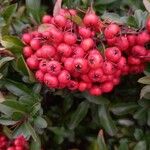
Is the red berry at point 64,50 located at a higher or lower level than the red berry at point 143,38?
higher

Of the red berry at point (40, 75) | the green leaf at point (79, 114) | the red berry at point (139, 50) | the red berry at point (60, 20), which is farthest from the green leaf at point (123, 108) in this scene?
the red berry at point (60, 20)

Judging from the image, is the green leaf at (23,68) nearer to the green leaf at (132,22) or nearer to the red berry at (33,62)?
the red berry at (33,62)

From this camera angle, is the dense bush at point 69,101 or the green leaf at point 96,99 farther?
the green leaf at point 96,99

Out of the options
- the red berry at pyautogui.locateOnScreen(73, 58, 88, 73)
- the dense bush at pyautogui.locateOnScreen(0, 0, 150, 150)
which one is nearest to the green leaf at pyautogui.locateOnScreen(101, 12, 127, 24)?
the dense bush at pyautogui.locateOnScreen(0, 0, 150, 150)

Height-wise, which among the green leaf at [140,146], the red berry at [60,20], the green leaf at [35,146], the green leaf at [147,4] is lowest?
the green leaf at [140,146]

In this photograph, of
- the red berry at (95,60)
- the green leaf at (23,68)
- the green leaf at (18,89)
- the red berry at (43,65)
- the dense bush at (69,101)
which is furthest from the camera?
the green leaf at (18,89)

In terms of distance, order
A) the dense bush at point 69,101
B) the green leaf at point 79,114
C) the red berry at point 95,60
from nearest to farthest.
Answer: the red berry at point 95,60 < the dense bush at point 69,101 < the green leaf at point 79,114
